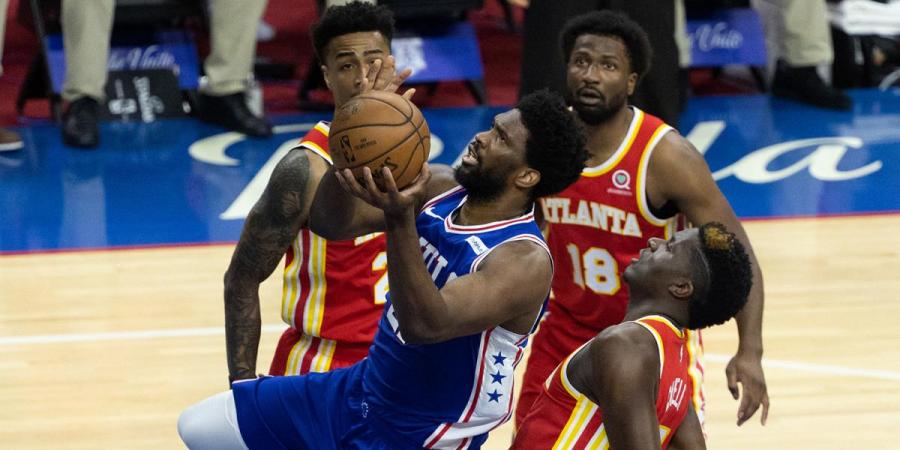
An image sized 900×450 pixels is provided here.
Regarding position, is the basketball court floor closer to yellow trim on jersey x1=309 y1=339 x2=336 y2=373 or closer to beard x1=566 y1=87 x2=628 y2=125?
yellow trim on jersey x1=309 y1=339 x2=336 y2=373

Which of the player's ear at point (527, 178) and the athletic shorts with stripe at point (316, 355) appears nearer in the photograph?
the player's ear at point (527, 178)

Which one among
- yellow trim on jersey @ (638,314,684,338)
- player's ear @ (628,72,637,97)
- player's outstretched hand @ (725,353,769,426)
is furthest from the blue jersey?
player's ear @ (628,72,637,97)

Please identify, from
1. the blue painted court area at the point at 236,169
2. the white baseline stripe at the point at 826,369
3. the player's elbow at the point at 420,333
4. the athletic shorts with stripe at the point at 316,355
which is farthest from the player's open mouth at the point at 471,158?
the blue painted court area at the point at 236,169

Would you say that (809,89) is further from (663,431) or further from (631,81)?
(663,431)

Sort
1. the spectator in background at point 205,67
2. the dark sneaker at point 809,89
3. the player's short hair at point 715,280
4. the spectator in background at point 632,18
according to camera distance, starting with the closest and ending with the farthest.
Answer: the player's short hair at point 715,280, the spectator in background at point 632,18, the spectator in background at point 205,67, the dark sneaker at point 809,89

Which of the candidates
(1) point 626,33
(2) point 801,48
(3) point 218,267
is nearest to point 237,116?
(3) point 218,267

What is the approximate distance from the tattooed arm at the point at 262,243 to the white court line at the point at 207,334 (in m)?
2.29

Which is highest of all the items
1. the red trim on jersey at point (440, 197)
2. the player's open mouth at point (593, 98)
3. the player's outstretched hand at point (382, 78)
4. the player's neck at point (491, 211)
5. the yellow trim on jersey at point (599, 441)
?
the player's outstretched hand at point (382, 78)

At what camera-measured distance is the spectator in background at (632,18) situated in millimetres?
7312

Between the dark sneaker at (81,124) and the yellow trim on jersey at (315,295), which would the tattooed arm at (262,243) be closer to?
the yellow trim on jersey at (315,295)

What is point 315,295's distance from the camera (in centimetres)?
437

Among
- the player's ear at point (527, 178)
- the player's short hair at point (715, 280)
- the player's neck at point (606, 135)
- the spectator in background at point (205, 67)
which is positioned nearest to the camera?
the player's ear at point (527, 178)

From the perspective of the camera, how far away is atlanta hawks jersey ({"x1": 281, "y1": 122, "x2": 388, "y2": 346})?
435 cm

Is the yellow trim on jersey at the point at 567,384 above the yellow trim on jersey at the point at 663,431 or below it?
above
